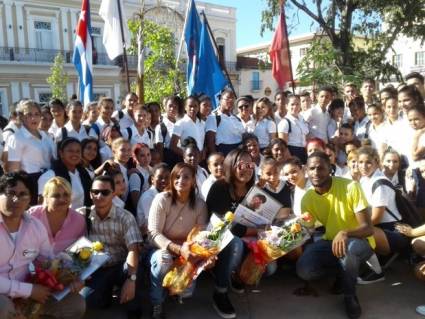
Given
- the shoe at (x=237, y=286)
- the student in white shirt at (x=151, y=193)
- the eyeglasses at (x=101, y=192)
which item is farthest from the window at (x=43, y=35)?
the shoe at (x=237, y=286)

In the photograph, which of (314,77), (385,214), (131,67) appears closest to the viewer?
(385,214)

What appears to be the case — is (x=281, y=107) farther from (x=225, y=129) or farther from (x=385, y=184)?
(x=385, y=184)

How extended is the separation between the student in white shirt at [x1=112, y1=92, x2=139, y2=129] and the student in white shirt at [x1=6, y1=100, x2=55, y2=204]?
146 cm

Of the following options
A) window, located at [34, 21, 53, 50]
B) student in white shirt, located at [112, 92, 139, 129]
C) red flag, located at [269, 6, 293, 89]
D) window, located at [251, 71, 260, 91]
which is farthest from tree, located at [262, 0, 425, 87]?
window, located at [251, 71, 260, 91]

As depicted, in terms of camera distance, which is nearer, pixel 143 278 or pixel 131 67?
pixel 143 278

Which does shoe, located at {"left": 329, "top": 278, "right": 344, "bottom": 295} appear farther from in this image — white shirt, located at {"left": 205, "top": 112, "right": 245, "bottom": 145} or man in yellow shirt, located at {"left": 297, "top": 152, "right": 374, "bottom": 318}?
white shirt, located at {"left": 205, "top": 112, "right": 245, "bottom": 145}

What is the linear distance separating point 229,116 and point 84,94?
292 cm

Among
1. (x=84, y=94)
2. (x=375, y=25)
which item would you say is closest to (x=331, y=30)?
(x=375, y=25)

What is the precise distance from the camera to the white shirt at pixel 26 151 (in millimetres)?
4672

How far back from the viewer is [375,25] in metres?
13.9

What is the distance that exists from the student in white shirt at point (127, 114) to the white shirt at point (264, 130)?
1.78 metres

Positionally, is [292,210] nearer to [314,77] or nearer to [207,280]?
[207,280]

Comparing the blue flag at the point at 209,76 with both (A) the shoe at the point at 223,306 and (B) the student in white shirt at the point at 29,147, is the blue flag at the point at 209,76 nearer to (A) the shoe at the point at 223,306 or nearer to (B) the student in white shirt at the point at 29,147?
(B) the student in white shirt at the point at 29,147

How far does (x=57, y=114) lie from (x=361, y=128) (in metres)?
4.18
